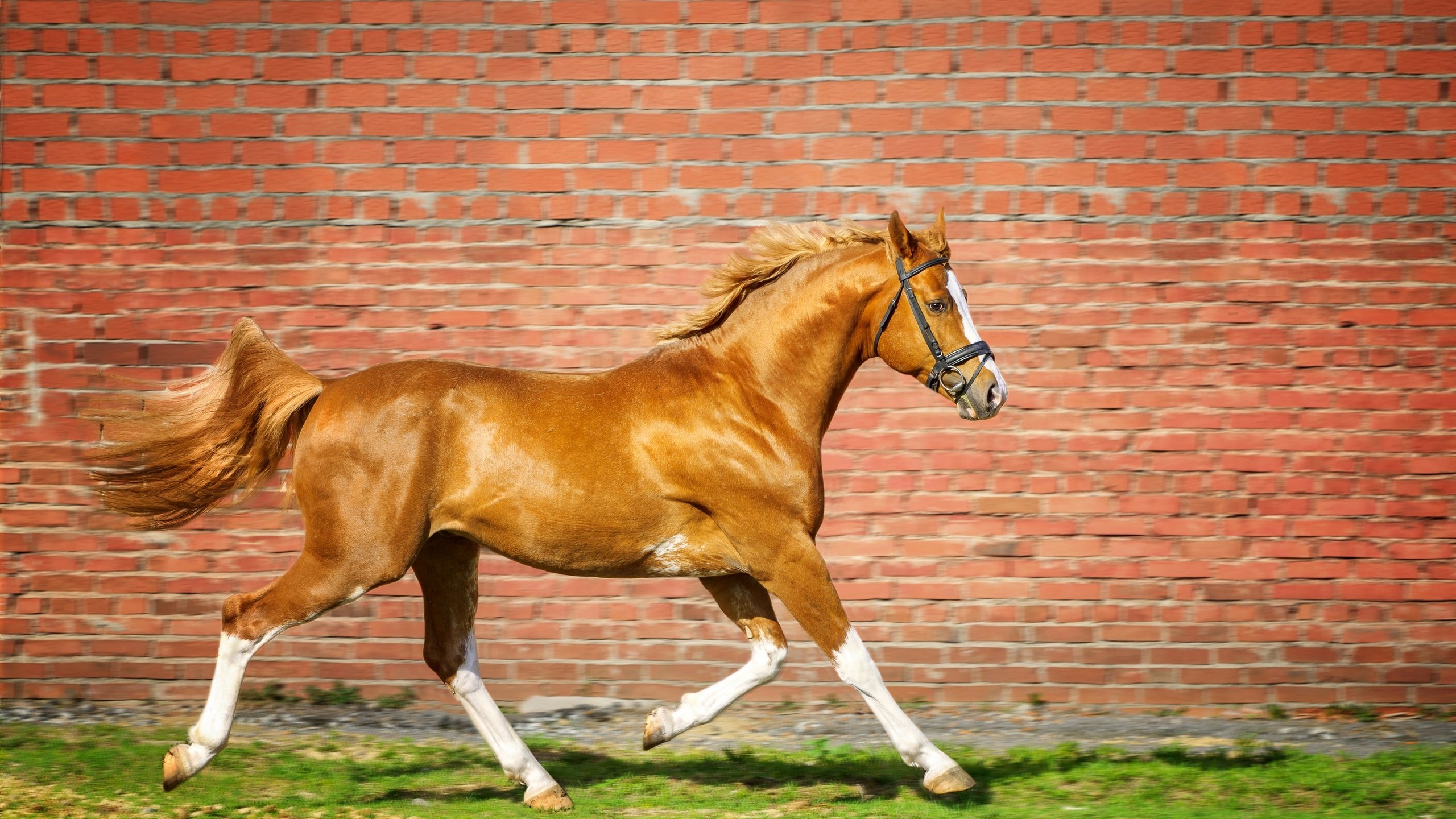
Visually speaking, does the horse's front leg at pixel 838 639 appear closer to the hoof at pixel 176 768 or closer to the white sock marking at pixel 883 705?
the white sock marking at pixel 883 705

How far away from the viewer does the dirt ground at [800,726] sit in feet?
17.0

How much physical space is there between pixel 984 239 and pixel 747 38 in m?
1.37

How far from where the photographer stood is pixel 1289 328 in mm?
5520

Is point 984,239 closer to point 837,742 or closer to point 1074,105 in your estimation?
point 1074,105

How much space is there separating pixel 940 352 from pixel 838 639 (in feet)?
3.27

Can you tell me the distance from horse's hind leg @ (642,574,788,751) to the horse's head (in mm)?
988

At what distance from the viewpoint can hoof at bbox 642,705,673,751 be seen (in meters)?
4.24

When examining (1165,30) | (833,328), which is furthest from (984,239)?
(833,328)

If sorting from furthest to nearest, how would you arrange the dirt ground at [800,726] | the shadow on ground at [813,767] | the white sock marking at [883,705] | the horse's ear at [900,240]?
the dirt ground at [800,726] → the shadow on ground at [813,767] → the white sock marking at [883,705] → the horse's ear at [900,240]

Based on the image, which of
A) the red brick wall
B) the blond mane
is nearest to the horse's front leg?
the blond mane

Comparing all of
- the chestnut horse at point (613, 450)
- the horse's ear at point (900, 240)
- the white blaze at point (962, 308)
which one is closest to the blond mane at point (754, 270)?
the chestnut horse at point (613, 450)

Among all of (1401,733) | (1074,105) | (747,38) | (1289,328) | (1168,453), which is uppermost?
(747,38)

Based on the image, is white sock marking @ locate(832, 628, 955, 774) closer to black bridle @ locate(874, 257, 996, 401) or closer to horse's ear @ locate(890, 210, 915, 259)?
black bridle @ locate(874, 257, 996, 401)

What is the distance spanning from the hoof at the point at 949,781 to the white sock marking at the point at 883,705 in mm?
15
